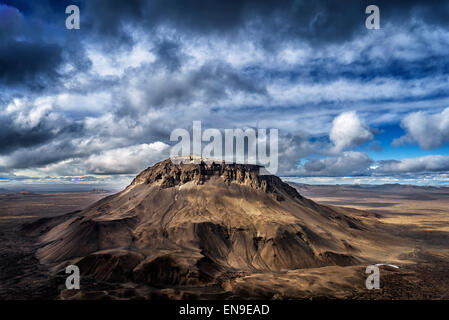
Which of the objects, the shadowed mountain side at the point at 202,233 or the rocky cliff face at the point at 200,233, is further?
the shadowed mountain side at the point at 202,233

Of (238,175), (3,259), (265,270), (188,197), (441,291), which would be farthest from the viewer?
(238,175)

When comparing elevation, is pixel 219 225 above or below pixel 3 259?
above

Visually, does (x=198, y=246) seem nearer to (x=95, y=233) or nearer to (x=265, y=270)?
(x=265, y=270)

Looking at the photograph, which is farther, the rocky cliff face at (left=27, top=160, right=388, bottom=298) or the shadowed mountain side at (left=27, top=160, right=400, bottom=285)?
the shadowed mountain side at (left=27, top=160, right=400, bottom=285)
